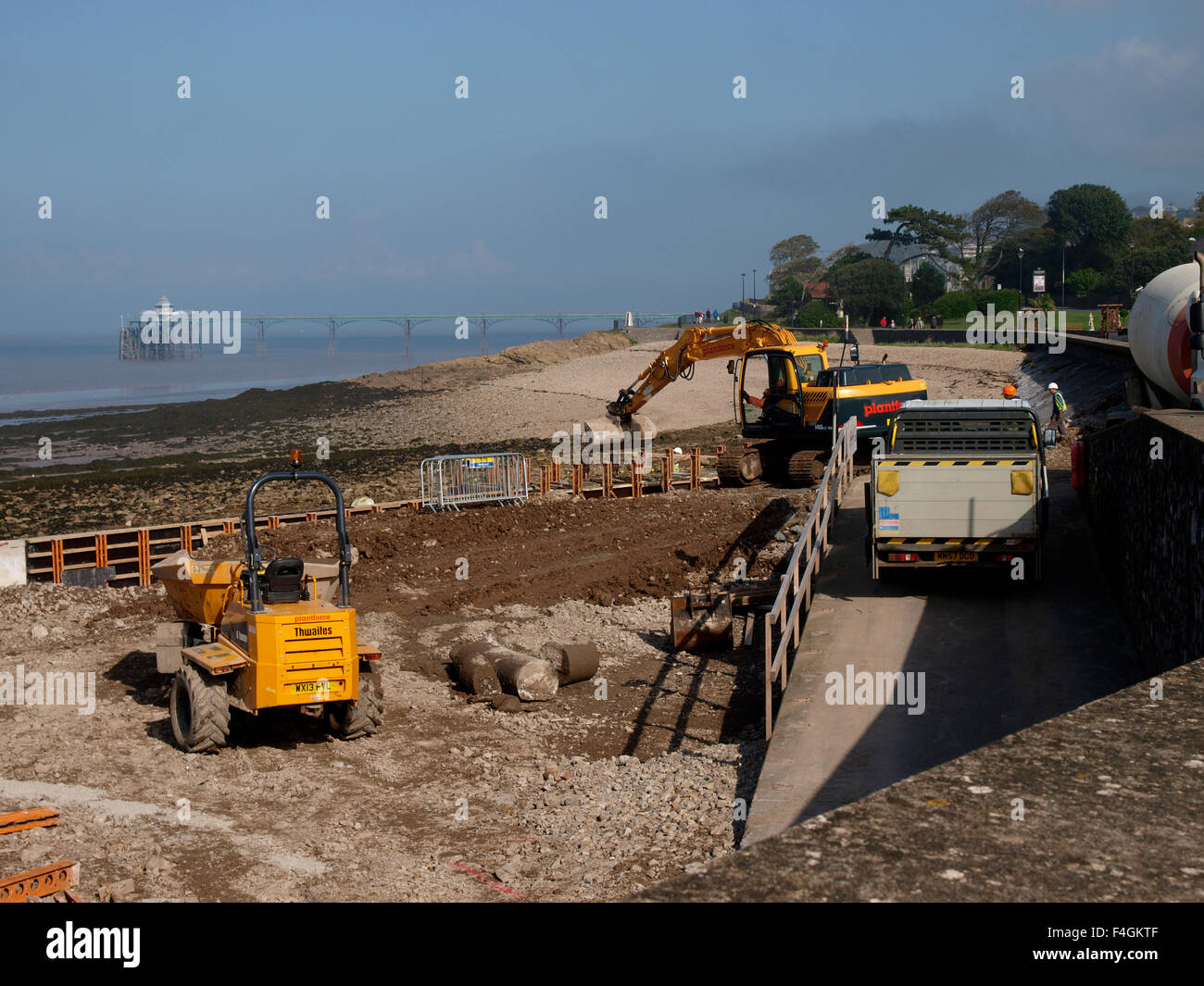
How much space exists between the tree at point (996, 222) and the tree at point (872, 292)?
17626mm

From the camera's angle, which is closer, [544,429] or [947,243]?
[544,429]

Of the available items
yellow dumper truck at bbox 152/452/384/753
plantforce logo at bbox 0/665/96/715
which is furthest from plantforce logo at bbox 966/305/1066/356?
plantforce logo at bbox 0/665/96/715

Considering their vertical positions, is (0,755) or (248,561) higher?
(248,561)

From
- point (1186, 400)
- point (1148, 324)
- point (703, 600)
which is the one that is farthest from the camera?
point (1148, 324)

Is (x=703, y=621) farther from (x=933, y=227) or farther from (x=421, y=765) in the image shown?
(x=933, y=227)

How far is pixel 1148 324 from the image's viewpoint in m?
19.9

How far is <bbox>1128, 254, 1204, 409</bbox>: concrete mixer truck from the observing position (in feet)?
60.2

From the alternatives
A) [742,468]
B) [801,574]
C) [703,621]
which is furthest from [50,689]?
[742,468]

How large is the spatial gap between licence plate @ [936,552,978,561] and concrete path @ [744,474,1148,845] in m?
0.62

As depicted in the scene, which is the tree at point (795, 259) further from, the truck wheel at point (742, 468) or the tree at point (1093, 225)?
the truck wheel at point (742, 468)
